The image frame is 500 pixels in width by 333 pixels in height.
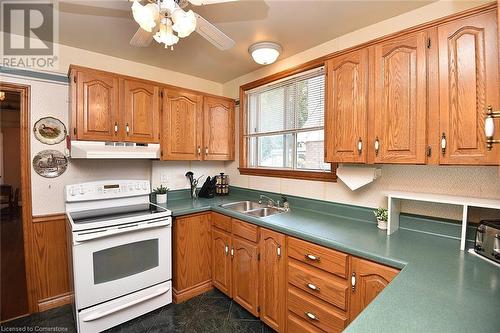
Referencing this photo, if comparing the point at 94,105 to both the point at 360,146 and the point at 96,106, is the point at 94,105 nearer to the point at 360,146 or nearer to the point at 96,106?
the point at 96,106

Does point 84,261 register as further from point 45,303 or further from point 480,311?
point 480,311

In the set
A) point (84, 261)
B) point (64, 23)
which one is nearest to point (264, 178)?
point (84, 261)

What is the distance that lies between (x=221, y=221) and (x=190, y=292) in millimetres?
761

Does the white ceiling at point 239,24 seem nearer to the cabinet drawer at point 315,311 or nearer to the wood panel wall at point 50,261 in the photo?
the wood panel wall at point 50,261

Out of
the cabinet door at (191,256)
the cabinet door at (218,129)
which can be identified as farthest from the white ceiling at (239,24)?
the cabinet door at (191,256)

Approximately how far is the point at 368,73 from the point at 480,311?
1.33m

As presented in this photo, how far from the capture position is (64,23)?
1798 mm

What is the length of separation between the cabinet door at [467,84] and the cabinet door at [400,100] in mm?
91

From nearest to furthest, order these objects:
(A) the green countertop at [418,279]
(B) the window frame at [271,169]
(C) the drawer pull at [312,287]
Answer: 1. (A) the green countertop at [418,279]
2. (C) the drawer pull at [312,287]
3. (B) the window frame at [271,169]

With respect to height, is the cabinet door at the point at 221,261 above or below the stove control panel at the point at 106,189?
below

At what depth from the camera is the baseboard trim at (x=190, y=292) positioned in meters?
2.20

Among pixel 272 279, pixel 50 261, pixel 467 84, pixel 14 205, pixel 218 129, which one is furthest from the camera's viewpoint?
pixel 14 205

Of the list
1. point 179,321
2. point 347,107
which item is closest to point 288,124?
point 347,107

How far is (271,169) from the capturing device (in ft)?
8.59
